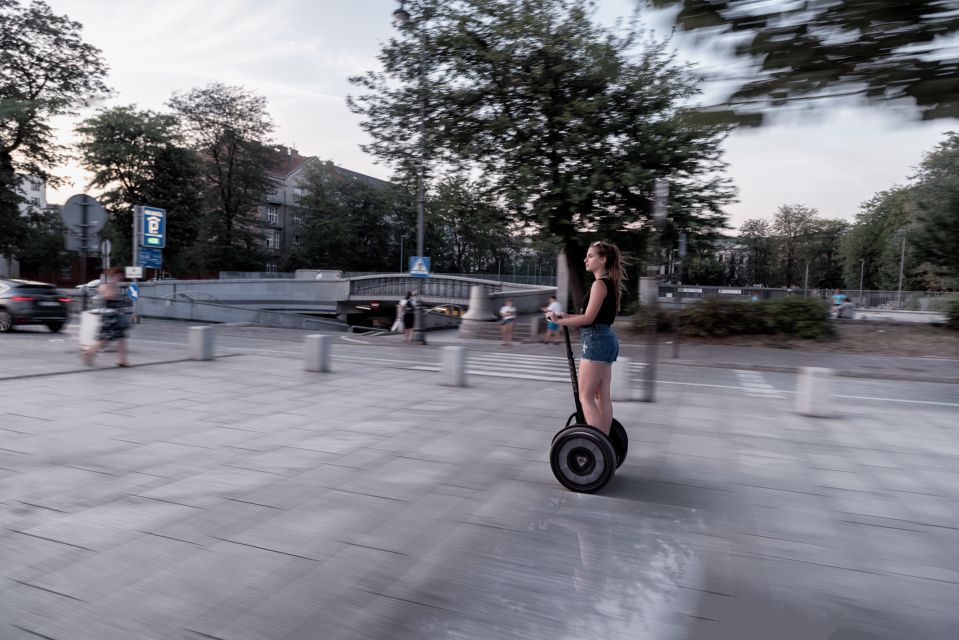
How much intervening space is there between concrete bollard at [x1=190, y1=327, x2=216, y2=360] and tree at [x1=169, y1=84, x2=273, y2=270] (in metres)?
45.4

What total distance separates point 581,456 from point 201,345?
32.9 ft

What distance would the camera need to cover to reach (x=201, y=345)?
12430 millimetres

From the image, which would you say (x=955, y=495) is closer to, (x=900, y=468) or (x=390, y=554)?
(x=900, y=468)

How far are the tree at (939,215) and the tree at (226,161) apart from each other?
49877 mm

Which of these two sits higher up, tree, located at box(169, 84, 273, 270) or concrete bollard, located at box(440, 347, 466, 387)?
tree, located at box(169, 84, 273, 270)

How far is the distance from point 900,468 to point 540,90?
15586 mm

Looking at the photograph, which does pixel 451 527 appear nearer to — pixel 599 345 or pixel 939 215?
pixel 599 345

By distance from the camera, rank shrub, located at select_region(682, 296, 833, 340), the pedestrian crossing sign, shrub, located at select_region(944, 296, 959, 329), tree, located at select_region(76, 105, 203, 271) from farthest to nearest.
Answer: tree, located at select_region(76, 105, 203, 271), shrub, located at select_region(944, 296, 959, 329), the pedestrian crossing sign, shrub, located at select_region(682, 296, 833, 340)

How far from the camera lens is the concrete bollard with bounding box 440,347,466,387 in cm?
1027

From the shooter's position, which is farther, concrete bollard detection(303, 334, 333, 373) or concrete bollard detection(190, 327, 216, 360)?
concrete bollard detection(190, 327, 216, 360)

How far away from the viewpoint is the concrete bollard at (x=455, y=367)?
10.3 metres

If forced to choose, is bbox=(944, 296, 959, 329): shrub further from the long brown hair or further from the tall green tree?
the tall green tree

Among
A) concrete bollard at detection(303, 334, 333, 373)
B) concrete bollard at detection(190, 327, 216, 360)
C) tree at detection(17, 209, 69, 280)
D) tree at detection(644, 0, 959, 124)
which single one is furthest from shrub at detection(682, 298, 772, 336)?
tree at detection(17, 209, 69, 280)

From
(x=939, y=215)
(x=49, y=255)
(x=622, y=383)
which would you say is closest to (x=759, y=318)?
(x=939, y=215)
